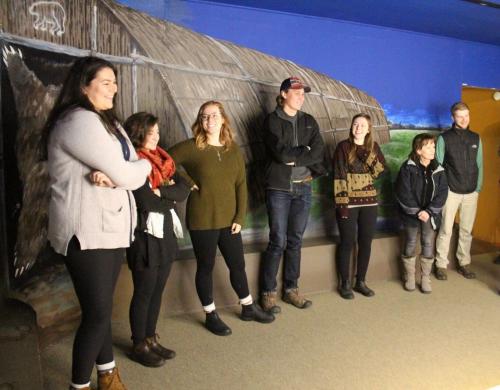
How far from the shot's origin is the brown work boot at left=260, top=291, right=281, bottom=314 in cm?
308

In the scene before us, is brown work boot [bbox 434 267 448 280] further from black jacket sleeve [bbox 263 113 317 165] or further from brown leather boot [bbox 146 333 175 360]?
brown leather boot [bbox 146 333 175 360]

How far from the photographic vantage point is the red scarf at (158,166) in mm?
2234

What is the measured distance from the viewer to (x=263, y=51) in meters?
3.44

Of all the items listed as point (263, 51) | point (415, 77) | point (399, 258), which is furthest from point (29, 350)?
point (415, 77)

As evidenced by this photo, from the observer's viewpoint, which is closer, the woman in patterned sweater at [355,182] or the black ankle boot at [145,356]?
the black ankle boot at [145,356]

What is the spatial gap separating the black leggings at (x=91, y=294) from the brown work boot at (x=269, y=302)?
4.83 feet

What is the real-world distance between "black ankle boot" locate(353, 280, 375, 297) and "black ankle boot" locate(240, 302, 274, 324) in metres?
0.93

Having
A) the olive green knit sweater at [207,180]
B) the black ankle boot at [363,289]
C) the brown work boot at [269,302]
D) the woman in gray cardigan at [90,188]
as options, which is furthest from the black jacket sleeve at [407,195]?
the woman in gray cardigan at [90,188]

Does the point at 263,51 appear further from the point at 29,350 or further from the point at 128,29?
the point at 29,350

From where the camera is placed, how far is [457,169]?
12.5ft

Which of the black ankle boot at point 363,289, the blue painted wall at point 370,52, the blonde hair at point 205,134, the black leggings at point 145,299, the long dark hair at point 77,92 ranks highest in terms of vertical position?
the blue painted wall at point 370,52

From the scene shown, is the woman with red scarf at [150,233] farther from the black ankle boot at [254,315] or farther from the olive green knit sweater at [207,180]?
the black ankle boot at [254,315]

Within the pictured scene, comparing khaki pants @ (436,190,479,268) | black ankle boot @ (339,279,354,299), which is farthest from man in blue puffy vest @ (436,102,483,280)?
black ankle boot @ (339,279,354,299)

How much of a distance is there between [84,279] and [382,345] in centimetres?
185
